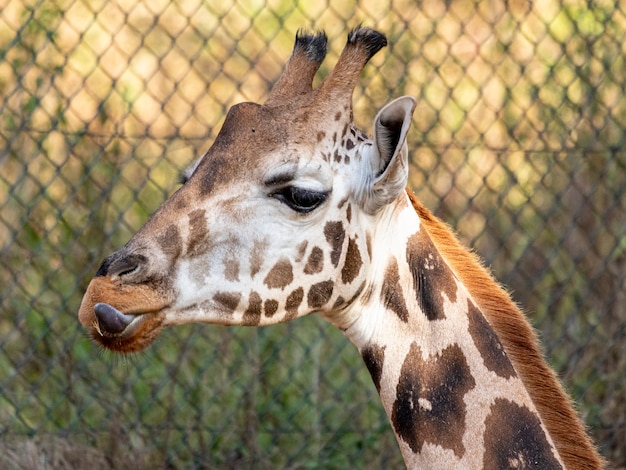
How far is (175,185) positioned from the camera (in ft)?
14.7

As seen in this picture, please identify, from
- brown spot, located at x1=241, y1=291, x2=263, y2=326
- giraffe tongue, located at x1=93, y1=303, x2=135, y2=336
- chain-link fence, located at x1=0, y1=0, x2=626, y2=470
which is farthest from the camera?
chain-link fence, located at x1=0, y1=0, x2=626, y2=470

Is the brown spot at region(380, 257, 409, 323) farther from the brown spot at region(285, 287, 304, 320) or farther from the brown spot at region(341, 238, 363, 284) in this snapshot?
the brown spot at region(285, 287, 304, 320)

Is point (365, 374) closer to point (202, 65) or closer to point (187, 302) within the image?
point (202, 65)

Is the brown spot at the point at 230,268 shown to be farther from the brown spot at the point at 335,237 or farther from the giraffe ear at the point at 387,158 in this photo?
the giraffe ear at the point at 387,158

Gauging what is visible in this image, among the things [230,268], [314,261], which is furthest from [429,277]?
[230,268]

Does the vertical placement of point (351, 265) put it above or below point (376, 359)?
above

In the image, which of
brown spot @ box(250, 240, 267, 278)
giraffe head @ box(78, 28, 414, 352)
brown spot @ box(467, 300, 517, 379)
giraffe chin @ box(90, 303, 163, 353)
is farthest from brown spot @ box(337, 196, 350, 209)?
giraffe chin @ box(90, 303, 163, 353)

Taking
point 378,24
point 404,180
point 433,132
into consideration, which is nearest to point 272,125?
point 404,180

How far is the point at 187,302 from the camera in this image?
2.52m

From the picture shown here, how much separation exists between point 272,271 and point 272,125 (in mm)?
410

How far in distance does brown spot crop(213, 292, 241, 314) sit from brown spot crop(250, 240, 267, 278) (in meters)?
0.07

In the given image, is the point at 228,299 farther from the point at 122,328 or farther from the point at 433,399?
the point at 433,399

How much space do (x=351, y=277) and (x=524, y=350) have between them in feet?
1.82

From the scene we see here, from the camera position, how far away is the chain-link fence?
4785 mm
